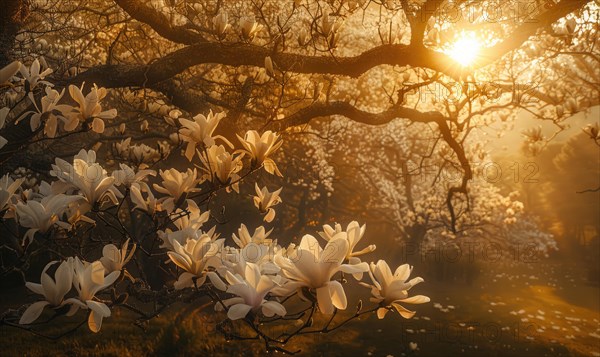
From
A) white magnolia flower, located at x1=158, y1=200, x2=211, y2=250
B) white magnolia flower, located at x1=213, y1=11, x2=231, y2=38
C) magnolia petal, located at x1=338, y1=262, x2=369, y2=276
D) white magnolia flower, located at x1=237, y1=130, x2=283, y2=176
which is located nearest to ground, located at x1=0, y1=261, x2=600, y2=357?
white magnolia flower, located at x1=213, y1=11, x2=231, y2=38

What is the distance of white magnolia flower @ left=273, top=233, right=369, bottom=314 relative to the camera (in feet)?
4.83

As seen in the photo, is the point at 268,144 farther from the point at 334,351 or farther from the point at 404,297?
the point at 334,351

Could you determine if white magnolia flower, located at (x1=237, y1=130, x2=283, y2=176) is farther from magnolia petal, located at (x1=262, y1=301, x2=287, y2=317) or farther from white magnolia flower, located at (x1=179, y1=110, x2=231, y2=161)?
magnolia petal, located at (x1=262, y1=301, x2=287, y2=317)

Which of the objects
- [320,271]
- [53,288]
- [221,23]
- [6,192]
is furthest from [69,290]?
[221,23]

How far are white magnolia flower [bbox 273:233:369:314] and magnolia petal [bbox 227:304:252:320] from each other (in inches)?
4.5

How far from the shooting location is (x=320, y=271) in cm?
149

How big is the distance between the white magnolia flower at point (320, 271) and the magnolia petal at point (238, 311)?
11 centimetres

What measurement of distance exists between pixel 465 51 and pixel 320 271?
19.3 feet

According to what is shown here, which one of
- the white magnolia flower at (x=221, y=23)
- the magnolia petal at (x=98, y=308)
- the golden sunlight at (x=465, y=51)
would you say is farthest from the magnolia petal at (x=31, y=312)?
the golden sunlight at (x=465, y=51)

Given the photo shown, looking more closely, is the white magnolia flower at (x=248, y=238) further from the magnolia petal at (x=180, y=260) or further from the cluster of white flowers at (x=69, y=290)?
the cluster of white flowers at (x=69, y=290)

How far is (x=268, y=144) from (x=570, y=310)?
47.4ft

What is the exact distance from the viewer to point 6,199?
181 centimetres

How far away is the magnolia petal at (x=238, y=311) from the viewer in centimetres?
146

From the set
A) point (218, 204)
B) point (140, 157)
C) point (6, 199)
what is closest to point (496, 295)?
point (218, 204)
